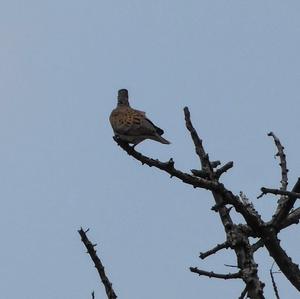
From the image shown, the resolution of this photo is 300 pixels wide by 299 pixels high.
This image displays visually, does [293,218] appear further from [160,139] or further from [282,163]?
[160,139]

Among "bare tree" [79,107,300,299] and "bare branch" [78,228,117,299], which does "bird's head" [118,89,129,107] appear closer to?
"bare tree" [79,107,300,299]

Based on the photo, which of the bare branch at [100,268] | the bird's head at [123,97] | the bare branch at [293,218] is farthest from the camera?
the bird's head at [123,97]

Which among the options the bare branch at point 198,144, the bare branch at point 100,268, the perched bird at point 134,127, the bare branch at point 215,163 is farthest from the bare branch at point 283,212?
the perched bird at point 134,127

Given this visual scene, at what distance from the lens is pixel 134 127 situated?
35.9ft

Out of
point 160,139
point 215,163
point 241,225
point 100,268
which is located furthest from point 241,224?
point 160,139

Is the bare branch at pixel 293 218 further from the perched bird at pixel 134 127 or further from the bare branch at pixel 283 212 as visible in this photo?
the perched bird at pixel 134 127

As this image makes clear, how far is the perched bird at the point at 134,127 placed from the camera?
10.8m

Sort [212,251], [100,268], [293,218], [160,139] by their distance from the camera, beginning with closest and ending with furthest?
[100,268] < [212,251] < [293,218] < [160,139]

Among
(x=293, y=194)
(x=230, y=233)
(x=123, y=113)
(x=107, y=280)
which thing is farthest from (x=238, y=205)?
(x=123, y=113)

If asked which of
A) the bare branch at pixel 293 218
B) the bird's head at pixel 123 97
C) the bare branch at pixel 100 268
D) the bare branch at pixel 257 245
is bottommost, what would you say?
the bare branch at pixel 100 268

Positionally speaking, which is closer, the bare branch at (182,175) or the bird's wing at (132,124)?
the bare branch at (182,175)

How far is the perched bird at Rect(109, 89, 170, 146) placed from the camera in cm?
1080

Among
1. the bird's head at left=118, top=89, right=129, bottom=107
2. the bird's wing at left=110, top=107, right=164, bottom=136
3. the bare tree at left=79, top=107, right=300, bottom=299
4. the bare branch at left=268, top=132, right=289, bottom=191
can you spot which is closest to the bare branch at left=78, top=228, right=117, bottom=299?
the bare tree at left=79, top=107, right=300, bottom=299

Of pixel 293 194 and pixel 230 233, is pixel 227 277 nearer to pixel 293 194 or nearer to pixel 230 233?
pixel 230 233
